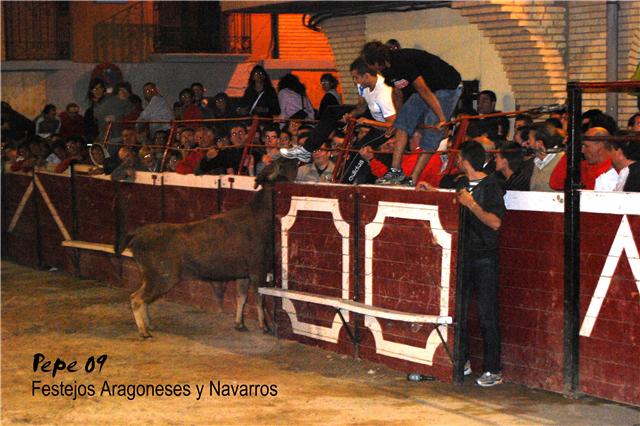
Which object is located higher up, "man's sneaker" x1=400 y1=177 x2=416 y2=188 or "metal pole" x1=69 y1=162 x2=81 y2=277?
"man's sneaker" x1=400 y1=177 x2=416 y2=188

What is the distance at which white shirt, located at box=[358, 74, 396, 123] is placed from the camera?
1090cm

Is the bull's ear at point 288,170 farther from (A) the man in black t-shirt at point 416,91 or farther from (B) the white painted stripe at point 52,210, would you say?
(B) the white painted stripe at point 52,210

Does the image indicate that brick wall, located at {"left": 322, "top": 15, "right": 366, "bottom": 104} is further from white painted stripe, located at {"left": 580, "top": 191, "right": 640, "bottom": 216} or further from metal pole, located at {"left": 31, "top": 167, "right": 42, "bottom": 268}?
white painted stripe, located at {"left": 580, "top": 191, "right": 640, "bottom": 216}

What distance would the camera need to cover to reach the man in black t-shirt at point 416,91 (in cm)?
1014

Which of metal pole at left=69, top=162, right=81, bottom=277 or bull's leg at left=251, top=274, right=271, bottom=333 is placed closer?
bull's leg at left=251, top=274, right=271, bottom=333

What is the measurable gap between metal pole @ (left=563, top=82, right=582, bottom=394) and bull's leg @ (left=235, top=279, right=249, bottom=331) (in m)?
3.95

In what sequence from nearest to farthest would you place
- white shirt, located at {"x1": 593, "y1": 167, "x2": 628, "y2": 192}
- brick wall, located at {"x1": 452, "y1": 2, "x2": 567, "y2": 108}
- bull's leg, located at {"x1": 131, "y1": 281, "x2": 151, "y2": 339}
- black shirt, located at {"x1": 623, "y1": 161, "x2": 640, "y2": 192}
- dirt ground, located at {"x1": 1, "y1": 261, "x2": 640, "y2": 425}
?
dirt ground, located at {"x1": 1, "y1": 261, "x2": 640, "y2": 425}, black shirt, located at {"x1": 623, "y1": 161, "x2": 640, "y2": 192}, white shirt, located at {"x1": 593, "y1": 167, "x2": 628, "y2": 192}, bull's leg, located at {"x1": 131, "y1": 281, "x2": 151, "y2": 339}, brick wall, located at {"x1": 452, "y1": 2, "x2": 567, "y2": 108}

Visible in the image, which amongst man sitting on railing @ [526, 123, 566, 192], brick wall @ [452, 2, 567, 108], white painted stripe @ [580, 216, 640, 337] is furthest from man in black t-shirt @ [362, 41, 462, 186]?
brick wall @ [452, 2, 567, 108]

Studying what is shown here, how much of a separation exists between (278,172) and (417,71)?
193cm

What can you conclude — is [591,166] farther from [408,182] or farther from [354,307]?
[354,307]

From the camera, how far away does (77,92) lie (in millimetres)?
28297

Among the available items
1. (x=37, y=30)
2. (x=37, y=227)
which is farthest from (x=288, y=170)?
(x=37, y=30)

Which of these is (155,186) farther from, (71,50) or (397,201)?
(71,50)

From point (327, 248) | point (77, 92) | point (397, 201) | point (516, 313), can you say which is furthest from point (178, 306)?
point (77, 92)
